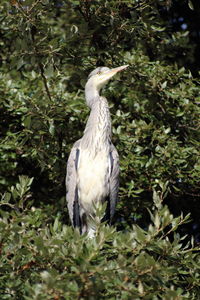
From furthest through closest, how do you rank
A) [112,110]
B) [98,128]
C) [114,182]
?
1. [112,110]
2. [98,128]
3. [114,182]

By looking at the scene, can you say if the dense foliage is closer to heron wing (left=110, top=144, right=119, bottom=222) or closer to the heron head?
the heron head

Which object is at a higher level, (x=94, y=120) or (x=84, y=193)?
(x=94, y=120)

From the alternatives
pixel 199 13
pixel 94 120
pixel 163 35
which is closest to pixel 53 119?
pixel 94 120

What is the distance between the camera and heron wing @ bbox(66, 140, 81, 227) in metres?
4.65

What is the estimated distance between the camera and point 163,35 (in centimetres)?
539

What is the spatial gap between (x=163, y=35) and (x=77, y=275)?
333cm

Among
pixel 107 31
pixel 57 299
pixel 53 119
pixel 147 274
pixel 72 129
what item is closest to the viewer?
pixel 57 299

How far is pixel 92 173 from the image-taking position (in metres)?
4.65

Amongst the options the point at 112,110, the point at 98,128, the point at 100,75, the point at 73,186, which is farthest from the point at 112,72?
the point at 73,186

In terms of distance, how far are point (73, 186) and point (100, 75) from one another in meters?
1.07

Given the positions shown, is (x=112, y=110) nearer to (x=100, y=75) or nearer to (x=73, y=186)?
(x=100, y=75)

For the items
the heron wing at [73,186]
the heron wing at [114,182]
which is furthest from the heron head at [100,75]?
the heron wing at [114,182]

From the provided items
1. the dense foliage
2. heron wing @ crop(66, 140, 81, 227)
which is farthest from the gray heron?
the dense foliage

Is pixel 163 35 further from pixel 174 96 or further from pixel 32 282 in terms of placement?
pixel 32 282
